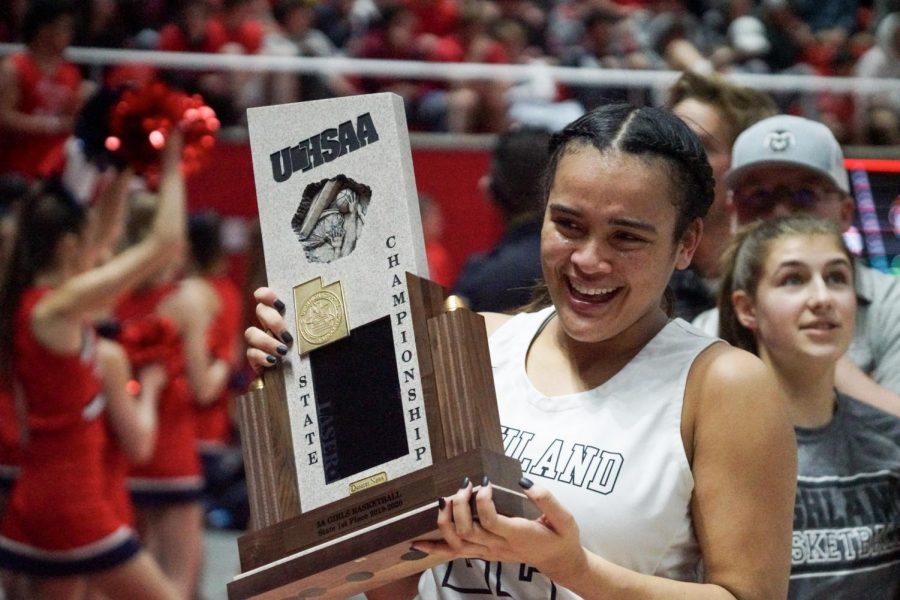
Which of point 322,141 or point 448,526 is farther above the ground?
point 322,141

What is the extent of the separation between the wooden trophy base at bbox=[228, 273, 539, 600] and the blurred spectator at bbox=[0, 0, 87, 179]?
512cm

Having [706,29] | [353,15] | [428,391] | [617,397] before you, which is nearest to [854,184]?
[617,397]

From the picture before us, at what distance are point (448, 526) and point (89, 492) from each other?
320 centimetres

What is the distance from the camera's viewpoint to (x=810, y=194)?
287 centimetres

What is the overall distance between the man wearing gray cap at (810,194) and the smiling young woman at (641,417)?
2.90 ft

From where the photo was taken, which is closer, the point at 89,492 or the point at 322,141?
the point at 322,141

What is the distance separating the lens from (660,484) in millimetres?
1759

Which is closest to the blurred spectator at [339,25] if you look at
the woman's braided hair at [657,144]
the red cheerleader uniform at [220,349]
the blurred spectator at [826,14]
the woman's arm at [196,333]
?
the red cheerleader uniform at [220,349]

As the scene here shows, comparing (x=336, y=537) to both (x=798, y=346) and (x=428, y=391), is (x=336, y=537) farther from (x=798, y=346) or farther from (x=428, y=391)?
(x=798, y=346)

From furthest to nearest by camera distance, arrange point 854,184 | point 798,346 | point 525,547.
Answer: point 854,184 < point 798,346 < point 525,547

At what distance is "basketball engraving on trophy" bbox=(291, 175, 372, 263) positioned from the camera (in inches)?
69.1

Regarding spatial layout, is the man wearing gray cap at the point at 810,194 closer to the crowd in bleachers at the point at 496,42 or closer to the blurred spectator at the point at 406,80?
the crowd in bleachers at the point at 496,42

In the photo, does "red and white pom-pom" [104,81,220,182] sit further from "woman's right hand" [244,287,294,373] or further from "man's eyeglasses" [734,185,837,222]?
"woman's right hand" [244,287,294,373]

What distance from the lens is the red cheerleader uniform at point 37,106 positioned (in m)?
6.63
